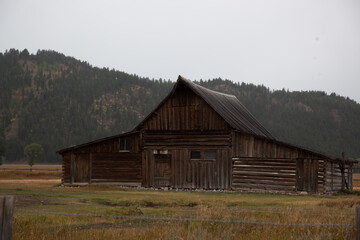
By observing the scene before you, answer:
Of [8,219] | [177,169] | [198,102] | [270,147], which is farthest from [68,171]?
[8,219]

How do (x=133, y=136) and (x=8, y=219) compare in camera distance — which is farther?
(x=133, y=136)

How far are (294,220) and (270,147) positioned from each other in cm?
2156

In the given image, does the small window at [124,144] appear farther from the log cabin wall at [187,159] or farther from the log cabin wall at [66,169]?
the log cabin wall at [66,169]

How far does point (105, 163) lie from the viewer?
39.1 m

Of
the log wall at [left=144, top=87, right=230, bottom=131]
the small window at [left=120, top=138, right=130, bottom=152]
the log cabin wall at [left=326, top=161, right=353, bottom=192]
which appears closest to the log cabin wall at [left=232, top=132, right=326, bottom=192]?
the log cabin wall at [left=326, top=161, right=353, bottom=192]

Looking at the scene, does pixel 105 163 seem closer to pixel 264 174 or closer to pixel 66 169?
pixel 66 169

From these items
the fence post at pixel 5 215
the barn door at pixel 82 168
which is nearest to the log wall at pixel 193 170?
the barn door at pixel 82 168

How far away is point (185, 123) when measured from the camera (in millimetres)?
36969

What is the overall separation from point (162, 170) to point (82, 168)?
685 centimetres

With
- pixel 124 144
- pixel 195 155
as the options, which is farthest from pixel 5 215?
pixel 124 144

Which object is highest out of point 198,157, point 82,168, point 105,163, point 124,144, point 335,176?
point 124,144

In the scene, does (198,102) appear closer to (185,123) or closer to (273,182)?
(185,123)

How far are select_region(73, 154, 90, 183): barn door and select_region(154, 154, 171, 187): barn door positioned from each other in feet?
19.0

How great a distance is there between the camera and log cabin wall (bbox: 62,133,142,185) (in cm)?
3847
